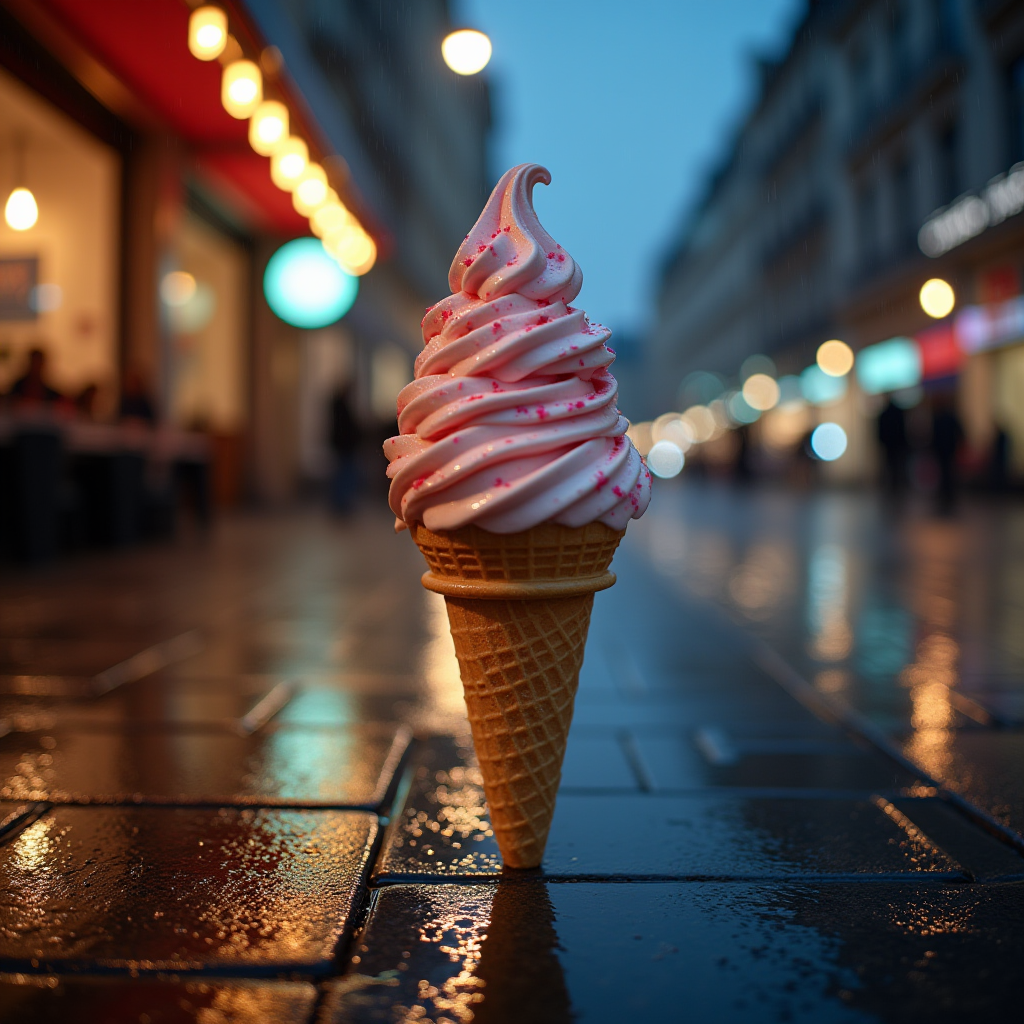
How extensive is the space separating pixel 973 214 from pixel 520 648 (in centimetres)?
2183

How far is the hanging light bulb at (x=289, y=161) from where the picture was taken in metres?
12.2

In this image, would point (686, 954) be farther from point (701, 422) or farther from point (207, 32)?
point (701, 422)

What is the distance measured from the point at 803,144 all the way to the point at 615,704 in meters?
37.2

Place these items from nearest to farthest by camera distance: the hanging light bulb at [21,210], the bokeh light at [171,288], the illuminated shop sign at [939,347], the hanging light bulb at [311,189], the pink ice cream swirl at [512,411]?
the pink ice cream swirl at [512,411]
the hanging light bulb at [21,210]
the bokeh light at [171,288]
the hanging light bulb at [311,189]
the illuminated shop sign at [939,347]

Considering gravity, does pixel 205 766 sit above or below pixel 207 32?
below

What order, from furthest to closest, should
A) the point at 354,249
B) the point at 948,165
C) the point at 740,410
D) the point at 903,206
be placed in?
the point at 740,410
the point at 903,206
the point at 948,165
the point at 354,249

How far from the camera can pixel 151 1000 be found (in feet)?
4.47

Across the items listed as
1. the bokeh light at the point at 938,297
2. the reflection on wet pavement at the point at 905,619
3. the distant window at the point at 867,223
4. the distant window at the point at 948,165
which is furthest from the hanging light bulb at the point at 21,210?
the distant window at the point at 867,223

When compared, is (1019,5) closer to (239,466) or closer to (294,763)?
(239,466)

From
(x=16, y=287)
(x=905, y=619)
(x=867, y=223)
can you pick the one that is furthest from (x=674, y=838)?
(x=867, y=223)

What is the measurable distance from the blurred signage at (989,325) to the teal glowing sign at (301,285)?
13.5 meters

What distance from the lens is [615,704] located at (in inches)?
134

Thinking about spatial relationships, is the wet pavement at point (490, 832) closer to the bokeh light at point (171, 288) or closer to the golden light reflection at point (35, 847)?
the golden light reflection at point (35, 847)

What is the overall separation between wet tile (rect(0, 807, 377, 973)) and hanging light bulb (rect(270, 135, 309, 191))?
11.4 metres
